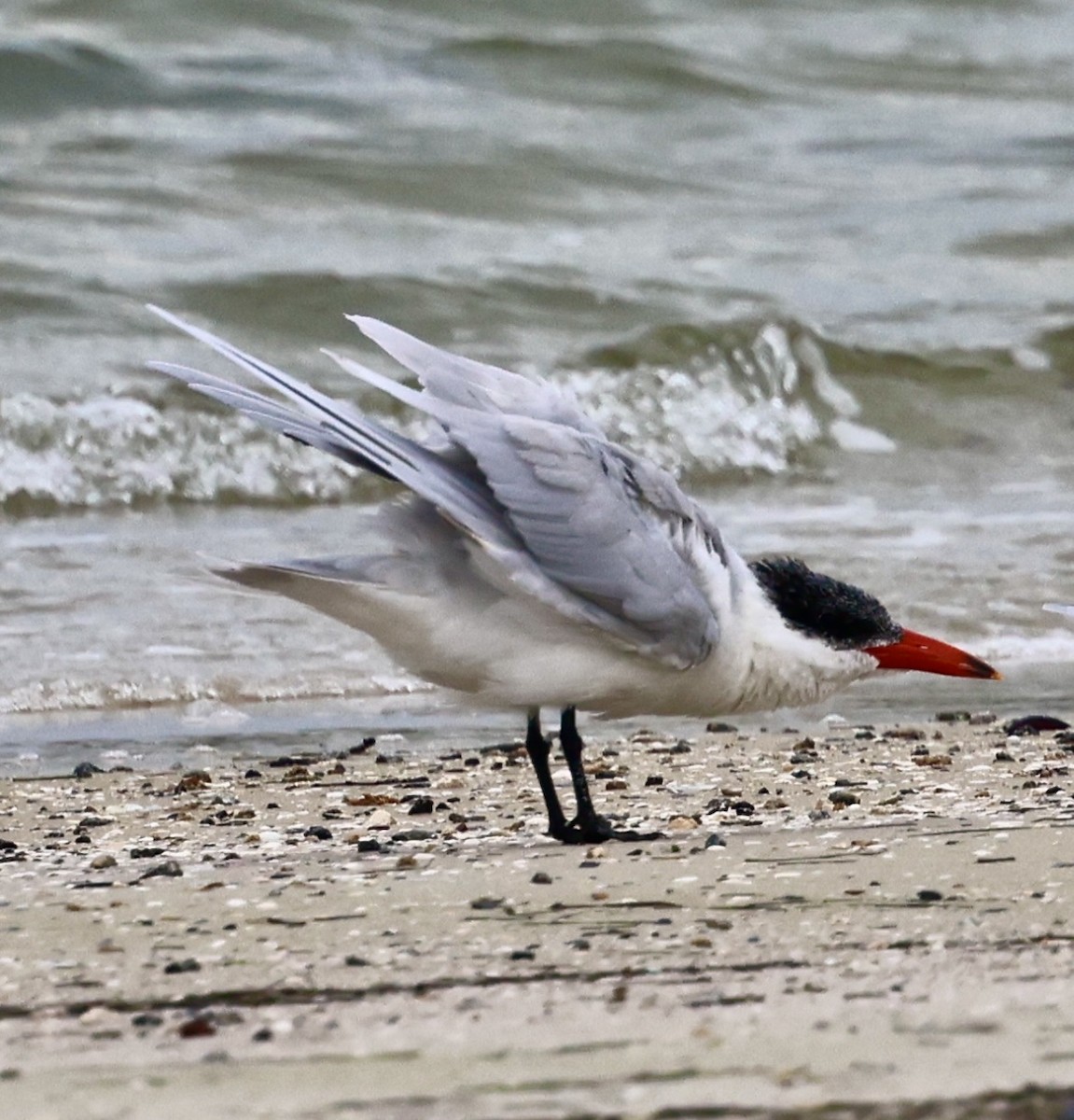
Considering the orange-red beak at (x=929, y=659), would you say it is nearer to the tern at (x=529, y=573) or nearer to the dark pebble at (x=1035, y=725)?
the tern at (x=529, y=573)

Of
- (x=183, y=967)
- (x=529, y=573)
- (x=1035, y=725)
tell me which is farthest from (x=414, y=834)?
(x=1035, y=725)

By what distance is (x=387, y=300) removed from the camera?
12.1 metres

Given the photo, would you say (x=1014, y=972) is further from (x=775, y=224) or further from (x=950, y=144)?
(x=950, y=144)

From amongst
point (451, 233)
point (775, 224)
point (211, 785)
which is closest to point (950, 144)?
point (775, 224)

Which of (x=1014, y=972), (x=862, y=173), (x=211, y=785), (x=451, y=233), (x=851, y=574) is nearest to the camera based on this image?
(x=1014, y=972)

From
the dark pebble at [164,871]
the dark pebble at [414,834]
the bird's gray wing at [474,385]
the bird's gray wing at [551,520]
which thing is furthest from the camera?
the bird's gray wing at [474,385]

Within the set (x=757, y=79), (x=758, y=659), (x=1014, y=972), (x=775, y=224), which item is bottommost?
(x=1014, y=972)

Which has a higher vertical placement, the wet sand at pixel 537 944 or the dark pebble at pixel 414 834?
the dark pebble at pixel 414 834

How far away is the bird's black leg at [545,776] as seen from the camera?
424cm

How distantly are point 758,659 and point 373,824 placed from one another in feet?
2.66

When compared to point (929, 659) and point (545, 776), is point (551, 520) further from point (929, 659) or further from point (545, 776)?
point (929, 659)

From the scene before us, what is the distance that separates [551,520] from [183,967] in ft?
4.61

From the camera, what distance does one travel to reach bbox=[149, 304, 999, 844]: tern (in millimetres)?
4164

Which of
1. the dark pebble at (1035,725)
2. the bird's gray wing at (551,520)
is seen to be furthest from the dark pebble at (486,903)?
the dark pebble at (1035,725)
